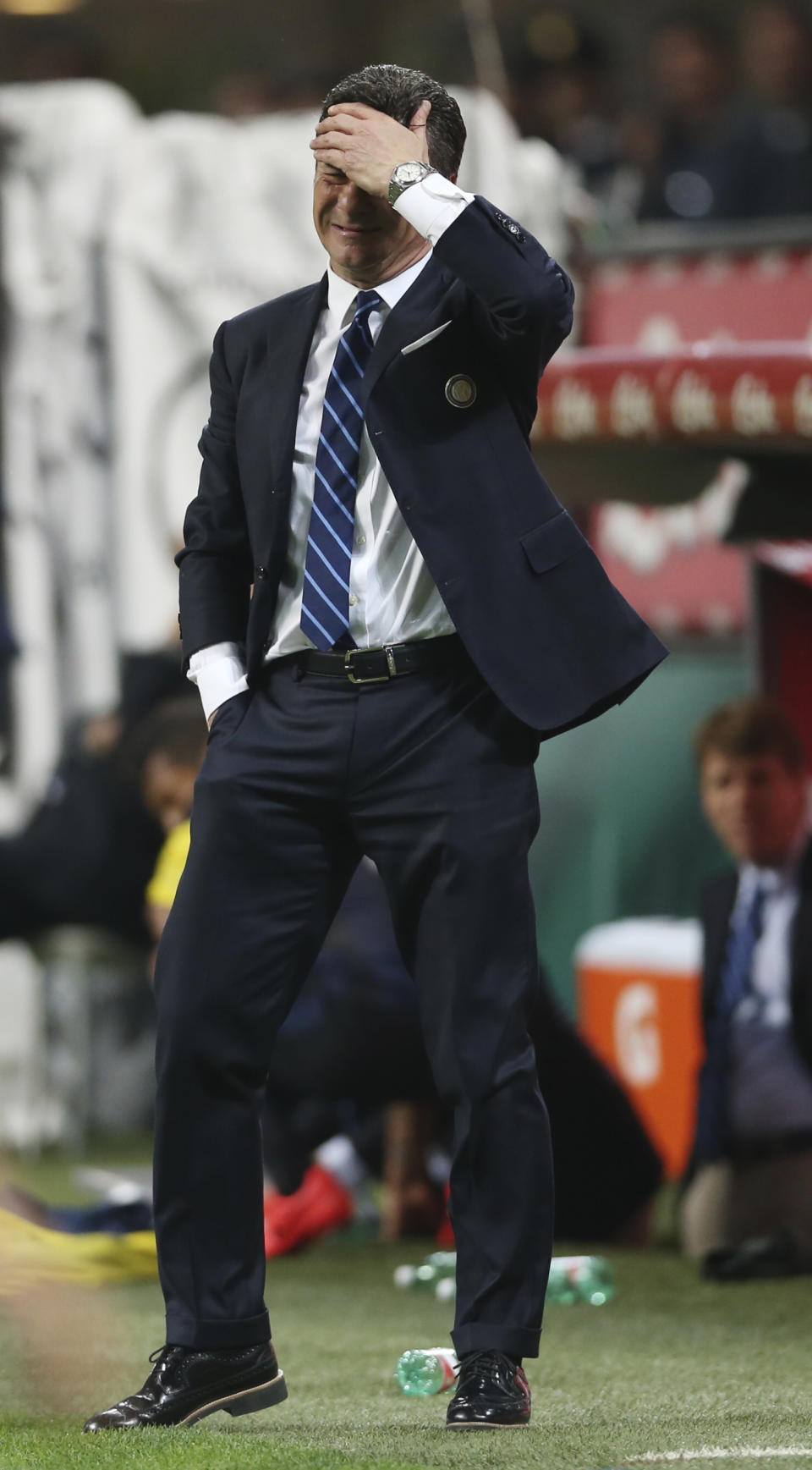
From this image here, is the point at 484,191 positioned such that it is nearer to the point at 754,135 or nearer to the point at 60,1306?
the point at 754,135

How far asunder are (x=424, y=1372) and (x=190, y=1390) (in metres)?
0.66

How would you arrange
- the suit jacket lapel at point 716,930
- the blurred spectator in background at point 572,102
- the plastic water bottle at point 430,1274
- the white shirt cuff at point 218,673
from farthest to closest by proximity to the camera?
the blurred spectator in background at point 572,102 → the suit jacket lapel at point 716,930 → the plastic water bottle at point 430,1274 → the white shirt cuff at point 218,673

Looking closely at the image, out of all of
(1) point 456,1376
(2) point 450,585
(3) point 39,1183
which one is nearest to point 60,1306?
(1) point 456,1376

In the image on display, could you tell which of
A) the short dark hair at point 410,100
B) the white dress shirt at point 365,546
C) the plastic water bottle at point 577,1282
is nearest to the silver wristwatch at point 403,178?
the short dark hair at point 410,100

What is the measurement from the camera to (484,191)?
A: 369 inches

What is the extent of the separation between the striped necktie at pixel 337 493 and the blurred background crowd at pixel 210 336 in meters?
4.50

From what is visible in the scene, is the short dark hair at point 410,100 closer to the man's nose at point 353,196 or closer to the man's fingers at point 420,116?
the man's fingers at point 420,116

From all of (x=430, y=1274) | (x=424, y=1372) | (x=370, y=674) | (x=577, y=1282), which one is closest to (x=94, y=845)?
(x=430, y=1274)

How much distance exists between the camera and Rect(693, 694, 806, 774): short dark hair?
5883 mm

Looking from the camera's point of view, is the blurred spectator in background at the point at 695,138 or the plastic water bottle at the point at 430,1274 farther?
the blurred spectator in background at the point at 695,138

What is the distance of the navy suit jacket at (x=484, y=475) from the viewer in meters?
3.34

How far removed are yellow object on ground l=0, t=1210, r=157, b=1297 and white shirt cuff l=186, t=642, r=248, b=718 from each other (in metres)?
1.34

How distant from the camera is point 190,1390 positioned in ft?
11.1

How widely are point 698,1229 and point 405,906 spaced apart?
2.69 m
